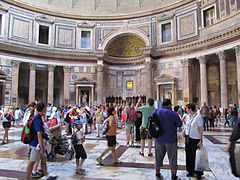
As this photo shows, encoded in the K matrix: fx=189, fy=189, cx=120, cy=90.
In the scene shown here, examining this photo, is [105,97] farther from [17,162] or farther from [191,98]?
[17,162]

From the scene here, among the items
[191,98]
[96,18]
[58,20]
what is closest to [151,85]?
[191,98]

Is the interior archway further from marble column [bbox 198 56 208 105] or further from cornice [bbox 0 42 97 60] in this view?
marble column [bbox 198 56 208 105]

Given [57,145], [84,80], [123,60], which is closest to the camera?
[57,145]

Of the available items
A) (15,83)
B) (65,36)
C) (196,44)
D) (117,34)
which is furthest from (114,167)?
(65,36)

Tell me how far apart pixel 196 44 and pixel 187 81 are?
3.96 metres

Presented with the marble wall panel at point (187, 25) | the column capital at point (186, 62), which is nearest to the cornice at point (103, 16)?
the marble wall panel at point (187, 25)

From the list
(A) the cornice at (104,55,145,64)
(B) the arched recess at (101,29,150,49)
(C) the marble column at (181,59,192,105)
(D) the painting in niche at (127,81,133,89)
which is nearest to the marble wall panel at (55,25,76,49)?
(B) the arched recess at (101,29,150,49)

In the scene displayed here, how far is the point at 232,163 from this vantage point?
2.37 meters

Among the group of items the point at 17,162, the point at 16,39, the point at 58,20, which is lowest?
the point at 17,162

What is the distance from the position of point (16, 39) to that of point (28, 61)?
9.02ft

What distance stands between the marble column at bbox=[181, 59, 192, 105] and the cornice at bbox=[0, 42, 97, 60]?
11.1 meters

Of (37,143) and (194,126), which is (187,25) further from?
(37,143)

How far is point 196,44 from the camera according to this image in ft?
64.9

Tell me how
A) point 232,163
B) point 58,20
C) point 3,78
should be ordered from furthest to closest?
point 58,20, point 3,78, point 232,163
